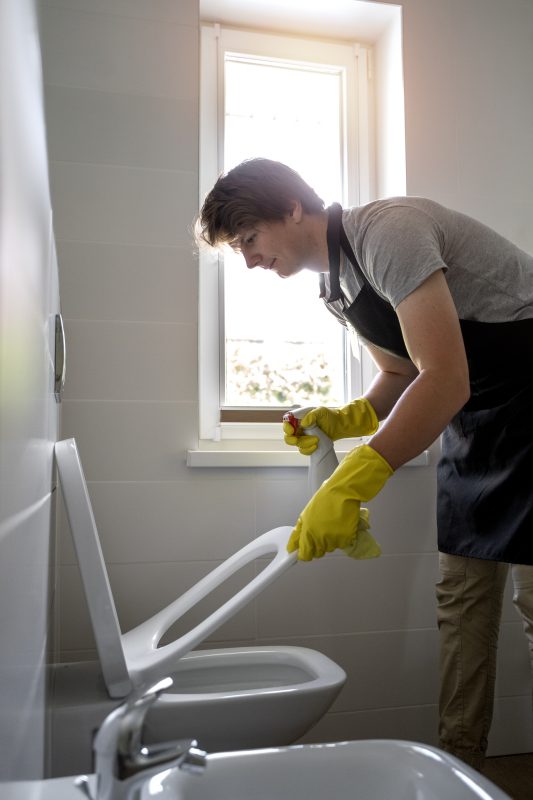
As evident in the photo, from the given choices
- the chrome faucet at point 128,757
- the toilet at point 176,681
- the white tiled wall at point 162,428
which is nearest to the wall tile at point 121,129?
the white tiled wall at point 162,428

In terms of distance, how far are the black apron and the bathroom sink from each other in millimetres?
683

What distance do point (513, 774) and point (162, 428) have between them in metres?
1.26

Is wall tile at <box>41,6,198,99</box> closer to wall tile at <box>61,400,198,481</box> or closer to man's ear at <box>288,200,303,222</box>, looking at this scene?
man's ear at <box>288,200,303,222</box>

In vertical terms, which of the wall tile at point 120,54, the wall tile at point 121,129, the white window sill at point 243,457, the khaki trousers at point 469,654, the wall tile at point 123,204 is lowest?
the khaki trousers at point 469,654

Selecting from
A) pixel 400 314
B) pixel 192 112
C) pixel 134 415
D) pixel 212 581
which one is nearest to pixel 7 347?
pixel 400 314

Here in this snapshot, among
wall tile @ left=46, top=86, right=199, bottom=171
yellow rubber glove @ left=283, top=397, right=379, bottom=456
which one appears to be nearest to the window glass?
wall tile @ left=46, top=86, right=199, bottom=171

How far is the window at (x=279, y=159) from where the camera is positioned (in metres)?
2.01

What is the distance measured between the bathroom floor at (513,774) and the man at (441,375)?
1.00 ft

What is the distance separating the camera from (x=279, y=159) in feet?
6.98

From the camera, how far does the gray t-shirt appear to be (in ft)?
3.97

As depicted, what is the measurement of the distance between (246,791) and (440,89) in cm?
199

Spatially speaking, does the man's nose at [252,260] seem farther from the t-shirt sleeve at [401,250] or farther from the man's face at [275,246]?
the t-shirt sleeve at [401,250]

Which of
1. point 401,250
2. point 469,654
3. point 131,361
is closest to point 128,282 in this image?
point 131,361

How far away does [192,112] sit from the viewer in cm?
186
